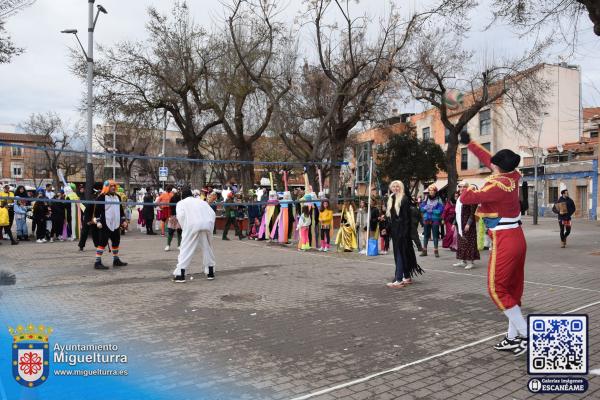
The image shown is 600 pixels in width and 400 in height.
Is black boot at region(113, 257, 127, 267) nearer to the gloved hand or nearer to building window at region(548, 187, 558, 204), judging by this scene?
the gloved hand

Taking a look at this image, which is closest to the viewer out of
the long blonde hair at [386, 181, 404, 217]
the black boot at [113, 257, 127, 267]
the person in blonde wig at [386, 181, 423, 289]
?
the person in blonde wig at [386, 181, 423, 289]

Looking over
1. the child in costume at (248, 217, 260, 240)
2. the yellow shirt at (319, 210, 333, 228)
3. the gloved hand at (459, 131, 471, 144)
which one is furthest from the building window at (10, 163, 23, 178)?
the gloved hand at (459, 131, 471, 144)

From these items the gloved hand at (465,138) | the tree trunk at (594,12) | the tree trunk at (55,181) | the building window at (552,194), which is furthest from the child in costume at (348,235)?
the building window at (552,194)

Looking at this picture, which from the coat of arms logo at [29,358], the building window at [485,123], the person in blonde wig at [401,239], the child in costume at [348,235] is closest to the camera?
the coat of arms logo at [29,358]

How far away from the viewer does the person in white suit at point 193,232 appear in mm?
9062

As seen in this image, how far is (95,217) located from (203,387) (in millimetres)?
6953

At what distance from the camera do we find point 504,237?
5.08 meters

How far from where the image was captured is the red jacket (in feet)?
16.7

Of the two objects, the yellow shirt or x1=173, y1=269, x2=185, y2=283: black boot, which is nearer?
x1=173, y1=269, x2=185, y2=283: black boot

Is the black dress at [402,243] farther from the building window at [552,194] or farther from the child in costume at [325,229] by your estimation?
the building window at [552,194]

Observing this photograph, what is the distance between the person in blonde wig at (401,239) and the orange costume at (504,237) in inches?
137

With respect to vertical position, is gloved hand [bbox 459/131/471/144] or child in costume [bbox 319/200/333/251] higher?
gloved hand [bbox 459/131/471/144]

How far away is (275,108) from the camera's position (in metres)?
21.8

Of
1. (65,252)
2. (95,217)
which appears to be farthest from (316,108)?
(95,217)
